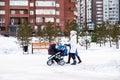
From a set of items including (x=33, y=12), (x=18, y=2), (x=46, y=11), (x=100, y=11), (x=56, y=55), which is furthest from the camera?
(x=100, y=11)

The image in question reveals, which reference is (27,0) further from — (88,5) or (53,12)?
(88,5)

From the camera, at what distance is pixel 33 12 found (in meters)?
89.1

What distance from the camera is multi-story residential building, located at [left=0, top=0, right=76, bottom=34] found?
86750 mm

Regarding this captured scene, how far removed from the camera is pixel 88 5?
655 ft

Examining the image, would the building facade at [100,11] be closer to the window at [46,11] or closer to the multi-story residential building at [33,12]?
the multi-story residential building at [33,12]

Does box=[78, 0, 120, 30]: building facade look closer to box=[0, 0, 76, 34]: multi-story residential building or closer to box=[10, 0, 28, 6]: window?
box=[0, 0, 76, 34]: multi-story residential building

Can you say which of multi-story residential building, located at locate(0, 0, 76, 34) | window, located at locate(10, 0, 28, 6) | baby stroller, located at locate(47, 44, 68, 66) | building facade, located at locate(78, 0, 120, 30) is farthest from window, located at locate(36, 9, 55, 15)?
building facade, located at locate(78, 0, 120, 30)

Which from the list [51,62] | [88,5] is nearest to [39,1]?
[51,62]

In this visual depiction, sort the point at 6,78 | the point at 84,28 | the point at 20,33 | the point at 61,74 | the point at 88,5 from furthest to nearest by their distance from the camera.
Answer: the point at 88,5, the point at 84,28, the point at 20,33, the point at 61,74, the point at 6,78

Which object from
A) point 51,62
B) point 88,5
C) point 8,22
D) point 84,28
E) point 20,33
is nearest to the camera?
point 51,62

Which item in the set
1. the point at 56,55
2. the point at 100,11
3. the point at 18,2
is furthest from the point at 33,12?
the point at 100,11

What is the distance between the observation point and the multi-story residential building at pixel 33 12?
86750 mm

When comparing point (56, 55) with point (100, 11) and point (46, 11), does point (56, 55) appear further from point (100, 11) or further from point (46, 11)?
point (100, 11)

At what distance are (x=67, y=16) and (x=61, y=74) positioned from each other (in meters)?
78.1
